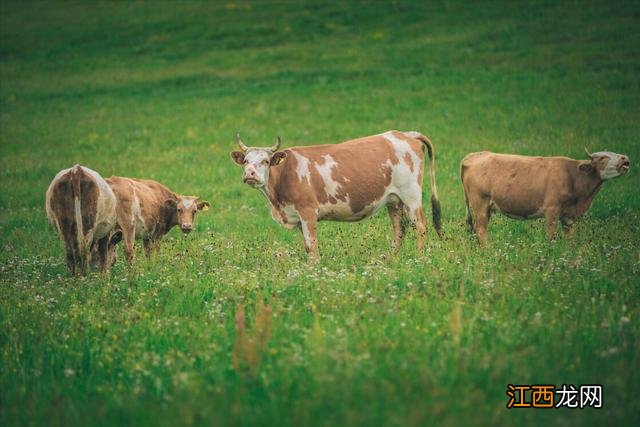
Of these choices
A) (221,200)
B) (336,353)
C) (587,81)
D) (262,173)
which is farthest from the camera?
(587,81)

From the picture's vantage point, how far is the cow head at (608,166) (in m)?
13.1

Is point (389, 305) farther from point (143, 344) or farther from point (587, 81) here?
point (587, 81)

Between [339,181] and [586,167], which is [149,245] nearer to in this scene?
[339,181]

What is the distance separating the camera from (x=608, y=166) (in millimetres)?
13078

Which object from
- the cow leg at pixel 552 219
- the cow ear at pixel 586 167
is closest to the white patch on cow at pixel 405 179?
the cow leg at pixel 552 219

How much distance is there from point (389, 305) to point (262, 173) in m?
4.67

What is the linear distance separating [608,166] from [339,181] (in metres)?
4.33

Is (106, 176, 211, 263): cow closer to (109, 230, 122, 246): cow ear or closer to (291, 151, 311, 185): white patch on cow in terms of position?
(109, 230, 122, 246): cow ear

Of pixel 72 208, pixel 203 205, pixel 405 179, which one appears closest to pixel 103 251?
pixel 72 208

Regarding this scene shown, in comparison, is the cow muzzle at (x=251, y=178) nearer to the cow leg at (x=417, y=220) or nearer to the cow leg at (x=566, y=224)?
the cow leg at (x=417, y=220)

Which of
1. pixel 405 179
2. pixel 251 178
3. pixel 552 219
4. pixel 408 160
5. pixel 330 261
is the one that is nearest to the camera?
pixel 330 261

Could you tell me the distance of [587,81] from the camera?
91.1ft

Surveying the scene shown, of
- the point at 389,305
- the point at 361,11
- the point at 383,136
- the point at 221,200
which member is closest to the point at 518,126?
the point at 221,200

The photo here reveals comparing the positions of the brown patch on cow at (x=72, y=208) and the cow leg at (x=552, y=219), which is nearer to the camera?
the brown patch on cow at (x=72, y=208)
